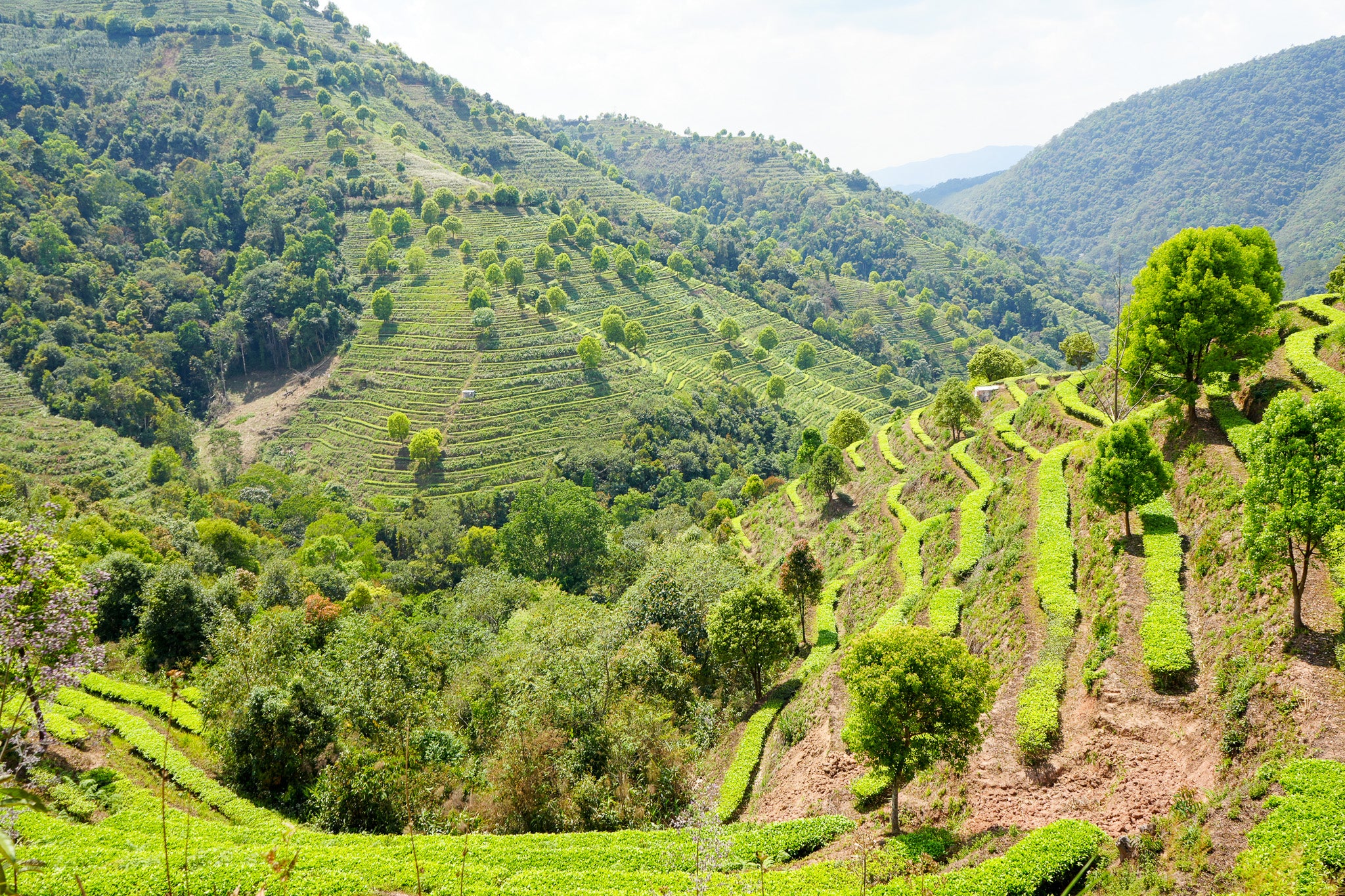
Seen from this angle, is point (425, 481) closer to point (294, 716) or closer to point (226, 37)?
point (294, 716)

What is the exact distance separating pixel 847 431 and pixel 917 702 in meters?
43.3

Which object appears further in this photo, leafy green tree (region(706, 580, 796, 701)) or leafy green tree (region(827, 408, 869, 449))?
leafy green tree (region(827, 408, 869, 449))

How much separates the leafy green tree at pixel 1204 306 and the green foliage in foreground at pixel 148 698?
3825 cm

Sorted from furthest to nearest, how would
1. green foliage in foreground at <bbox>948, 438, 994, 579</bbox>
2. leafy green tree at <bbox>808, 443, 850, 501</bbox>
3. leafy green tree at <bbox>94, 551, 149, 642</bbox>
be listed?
leafy green tree at <bbox>808, 443, 850, 501</bbox> < leafy green tree at <bbox>94, 551, 149, 642</bbox> < green foliage in foreground at <bbox>948, 438, 994, 579</bbox>

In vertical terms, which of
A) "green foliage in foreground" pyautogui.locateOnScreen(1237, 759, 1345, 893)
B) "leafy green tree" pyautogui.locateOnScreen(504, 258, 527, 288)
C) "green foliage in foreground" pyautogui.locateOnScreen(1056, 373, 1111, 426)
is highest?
"leafy green tree" pyautogui.locateOnScreen(504, 258, 527, 288)

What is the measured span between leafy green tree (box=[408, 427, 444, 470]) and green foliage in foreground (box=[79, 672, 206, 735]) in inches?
1962

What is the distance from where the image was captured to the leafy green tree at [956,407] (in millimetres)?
44531

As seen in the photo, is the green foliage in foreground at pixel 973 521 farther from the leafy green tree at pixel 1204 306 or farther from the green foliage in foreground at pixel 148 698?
the green foliage in foreground at pixel 148 698

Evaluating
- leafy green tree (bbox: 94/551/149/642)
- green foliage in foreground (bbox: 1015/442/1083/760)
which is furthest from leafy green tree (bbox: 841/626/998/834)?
leafy green tree (bbox: 94/551/149/642)

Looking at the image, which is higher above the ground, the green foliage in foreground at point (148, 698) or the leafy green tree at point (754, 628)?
the leafy green tree at point (754, 628)

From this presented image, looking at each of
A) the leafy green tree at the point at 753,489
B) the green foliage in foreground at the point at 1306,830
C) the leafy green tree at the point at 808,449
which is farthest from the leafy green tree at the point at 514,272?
the green foliage in foreground at the point at 1306,830

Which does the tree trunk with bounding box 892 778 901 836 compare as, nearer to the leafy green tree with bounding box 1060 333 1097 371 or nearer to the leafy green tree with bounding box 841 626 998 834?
the leafy green tree with bounding box 841 626 998 834

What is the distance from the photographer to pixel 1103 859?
1508cm

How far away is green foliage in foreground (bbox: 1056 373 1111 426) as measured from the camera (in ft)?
113
